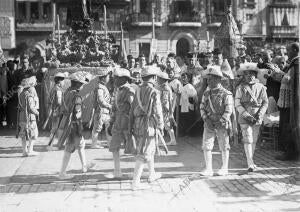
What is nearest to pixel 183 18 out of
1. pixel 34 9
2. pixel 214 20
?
pixel 214 20

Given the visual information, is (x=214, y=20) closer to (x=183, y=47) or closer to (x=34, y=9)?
(x=183, y=47)

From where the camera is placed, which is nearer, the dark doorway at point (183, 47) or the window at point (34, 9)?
the window at point (34, 9)

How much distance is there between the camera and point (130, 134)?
6.53 meters

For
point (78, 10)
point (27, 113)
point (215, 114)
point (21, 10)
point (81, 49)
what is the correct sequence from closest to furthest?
point (215, 114) → point (27, 113) → point (81, 49) → point (78, 10) → point (21, 10)

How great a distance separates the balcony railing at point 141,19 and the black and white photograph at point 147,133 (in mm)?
22339

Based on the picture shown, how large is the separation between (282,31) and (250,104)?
3289 centimetres

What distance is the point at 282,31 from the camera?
125ft

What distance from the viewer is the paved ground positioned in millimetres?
5352

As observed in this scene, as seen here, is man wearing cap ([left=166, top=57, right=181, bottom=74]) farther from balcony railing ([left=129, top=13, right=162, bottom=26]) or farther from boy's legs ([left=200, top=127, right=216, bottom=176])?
balcony railing ([left=129, top=13, right=162, bottom=26])

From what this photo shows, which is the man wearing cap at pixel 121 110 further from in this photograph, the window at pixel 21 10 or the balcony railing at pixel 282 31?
the balcony railing at pixel 282 31

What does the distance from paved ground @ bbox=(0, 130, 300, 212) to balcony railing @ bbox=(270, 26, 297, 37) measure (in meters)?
31.3

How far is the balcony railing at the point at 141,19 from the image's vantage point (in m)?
36.3

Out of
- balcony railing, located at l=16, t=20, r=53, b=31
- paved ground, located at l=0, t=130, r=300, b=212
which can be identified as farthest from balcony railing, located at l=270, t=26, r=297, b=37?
paved ground, located at l=0, t=130, r=300, b=212

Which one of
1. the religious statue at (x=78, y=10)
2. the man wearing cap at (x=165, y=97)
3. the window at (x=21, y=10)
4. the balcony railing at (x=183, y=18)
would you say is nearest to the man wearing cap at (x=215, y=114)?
the man wearing cap at (x=165, y=97)
